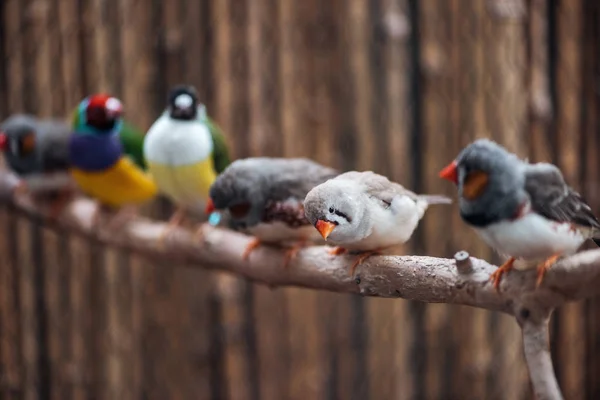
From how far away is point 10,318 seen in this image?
2.28 meters

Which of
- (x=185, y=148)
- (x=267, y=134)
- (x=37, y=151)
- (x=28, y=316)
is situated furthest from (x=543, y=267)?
(x=28, y=316)

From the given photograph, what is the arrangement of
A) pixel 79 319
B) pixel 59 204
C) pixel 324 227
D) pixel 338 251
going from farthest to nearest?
pixel 79 319, pixel 59 204, pixel 338 251, pixel 324 227

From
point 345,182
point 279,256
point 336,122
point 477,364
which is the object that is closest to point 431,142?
point 336,122

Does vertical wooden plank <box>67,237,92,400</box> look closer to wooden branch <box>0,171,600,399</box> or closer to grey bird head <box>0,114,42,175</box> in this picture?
grey bird head <box>0,114,42,175</box>

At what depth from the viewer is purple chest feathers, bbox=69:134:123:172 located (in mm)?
1649

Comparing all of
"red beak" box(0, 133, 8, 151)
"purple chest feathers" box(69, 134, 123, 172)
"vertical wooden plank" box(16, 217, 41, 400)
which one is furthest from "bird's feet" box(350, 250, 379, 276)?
"vertical wooden plank" box(16, 217, 41, 400)

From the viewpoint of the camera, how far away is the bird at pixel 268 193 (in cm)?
121

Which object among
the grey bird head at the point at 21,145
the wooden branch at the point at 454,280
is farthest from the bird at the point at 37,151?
the wooden branch at the point at 454,280

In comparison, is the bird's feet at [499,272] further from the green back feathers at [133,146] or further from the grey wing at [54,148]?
the grey wing at [54,148]

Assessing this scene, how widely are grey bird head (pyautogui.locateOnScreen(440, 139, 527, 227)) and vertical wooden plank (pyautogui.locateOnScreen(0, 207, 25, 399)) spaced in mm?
1701

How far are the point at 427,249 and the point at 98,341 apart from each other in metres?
1.03

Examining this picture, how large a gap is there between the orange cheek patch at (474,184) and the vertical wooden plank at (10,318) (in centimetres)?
170

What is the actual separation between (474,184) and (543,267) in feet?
0.47

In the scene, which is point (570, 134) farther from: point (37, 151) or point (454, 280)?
point (37, 151)
